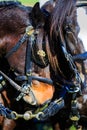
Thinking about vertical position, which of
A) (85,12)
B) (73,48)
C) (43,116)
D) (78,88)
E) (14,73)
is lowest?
(43,116)

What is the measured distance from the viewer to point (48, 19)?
6.91ft

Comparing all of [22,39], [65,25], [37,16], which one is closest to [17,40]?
[22,39]

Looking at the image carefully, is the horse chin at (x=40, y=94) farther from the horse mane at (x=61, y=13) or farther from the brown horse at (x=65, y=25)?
the horse mane at (x=61, y=13)

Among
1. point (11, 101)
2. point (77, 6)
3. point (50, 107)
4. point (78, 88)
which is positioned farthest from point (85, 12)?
point (11, 101)

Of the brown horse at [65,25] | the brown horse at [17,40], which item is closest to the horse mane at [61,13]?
the brown horse at [65,25]

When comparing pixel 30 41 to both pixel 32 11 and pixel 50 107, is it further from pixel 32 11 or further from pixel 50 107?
pixel 50 107

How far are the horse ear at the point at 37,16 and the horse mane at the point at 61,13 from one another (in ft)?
0.32

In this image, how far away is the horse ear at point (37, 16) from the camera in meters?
2.13

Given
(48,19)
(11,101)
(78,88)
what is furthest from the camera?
(11,101)

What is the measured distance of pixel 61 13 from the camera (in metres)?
2.04

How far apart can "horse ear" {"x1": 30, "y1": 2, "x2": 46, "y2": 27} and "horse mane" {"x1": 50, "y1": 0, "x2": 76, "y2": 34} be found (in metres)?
0.10

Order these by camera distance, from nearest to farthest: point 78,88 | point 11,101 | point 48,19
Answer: point 48,19 < point 78,88 < point 11,101

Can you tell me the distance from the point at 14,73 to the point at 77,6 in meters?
0.62

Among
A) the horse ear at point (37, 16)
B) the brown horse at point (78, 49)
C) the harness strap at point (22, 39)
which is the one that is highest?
the horse ear at point (37, 16)
